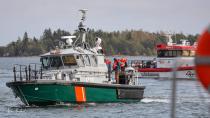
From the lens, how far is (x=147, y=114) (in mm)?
25188

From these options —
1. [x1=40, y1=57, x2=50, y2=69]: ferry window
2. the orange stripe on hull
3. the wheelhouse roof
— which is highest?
the wheelhouse roof

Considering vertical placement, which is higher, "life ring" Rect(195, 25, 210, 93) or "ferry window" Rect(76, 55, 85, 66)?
"life ring" Rect(195, 25, 210, 93)

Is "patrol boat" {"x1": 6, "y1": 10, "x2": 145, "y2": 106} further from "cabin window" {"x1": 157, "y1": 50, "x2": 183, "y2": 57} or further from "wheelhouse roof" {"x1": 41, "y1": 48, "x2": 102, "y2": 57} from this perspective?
"cabin window" {"x1": 157, "y1": 50, "x2": 183, "y2": 57}

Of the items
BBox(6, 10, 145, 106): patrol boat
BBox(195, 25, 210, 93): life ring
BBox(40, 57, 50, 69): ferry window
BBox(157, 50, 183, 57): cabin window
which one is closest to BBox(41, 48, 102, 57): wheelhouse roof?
BBox(6, 10, 145, 106): patrol boat

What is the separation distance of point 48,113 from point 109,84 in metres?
3.33

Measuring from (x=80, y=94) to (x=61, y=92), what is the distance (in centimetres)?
74

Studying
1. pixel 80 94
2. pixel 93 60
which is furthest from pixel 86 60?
pixel 80 94

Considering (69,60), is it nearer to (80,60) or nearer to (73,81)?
(80,60)

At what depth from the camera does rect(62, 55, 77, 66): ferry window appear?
27.0 meters

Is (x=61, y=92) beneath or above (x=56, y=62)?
beneath

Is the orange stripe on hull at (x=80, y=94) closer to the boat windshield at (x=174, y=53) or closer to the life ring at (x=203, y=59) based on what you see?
the life ring at (x=203, y=59)

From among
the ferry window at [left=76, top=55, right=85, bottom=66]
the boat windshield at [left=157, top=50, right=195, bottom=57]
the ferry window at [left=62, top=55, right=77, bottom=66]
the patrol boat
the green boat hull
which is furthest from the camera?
the boat windshield at [left=157, top=50, right=195, bottom=57]

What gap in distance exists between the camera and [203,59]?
792 cm

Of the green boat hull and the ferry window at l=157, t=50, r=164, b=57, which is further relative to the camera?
the ferry window at l=157, t=50, r=164, b=57
